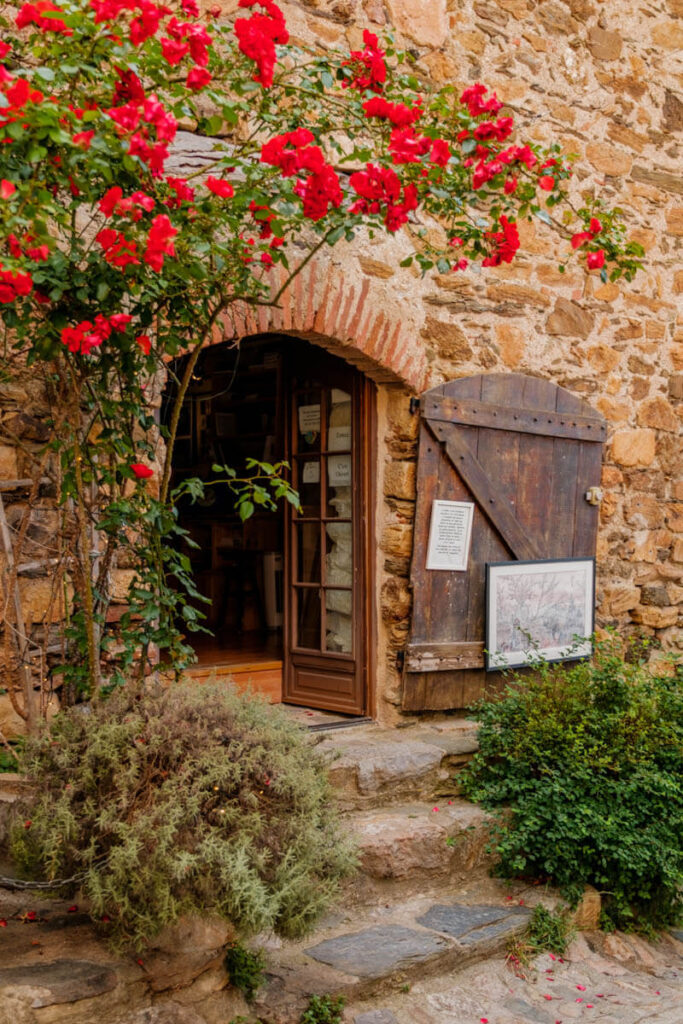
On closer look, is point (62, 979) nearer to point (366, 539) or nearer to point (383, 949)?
point (383, 949)

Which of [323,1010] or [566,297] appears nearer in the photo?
[323,1010]

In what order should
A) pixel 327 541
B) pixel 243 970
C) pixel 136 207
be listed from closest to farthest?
pixel 136 207
pixel 243 970
pixel 327 541

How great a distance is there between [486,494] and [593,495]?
771 millimetres

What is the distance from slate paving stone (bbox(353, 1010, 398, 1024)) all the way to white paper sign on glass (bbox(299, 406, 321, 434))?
274 cm

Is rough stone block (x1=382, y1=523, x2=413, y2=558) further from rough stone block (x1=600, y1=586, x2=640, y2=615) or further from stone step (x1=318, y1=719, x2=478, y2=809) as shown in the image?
rough stone block (x1=600, y1=586, x2=640, y2=615)

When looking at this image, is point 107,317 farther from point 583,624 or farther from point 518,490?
point 583,624

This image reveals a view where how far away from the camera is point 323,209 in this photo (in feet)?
9.13

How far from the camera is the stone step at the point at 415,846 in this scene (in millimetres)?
3615

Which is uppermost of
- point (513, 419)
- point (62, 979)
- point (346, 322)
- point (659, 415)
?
point (346, 322)

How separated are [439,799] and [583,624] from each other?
1.45 meters

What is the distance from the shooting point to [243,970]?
9.12ft

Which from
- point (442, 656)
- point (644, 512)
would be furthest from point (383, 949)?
point (644, 512)

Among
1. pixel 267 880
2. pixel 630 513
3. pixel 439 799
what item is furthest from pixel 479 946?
pixel 630 513

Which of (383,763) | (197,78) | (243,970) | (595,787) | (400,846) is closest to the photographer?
(197,78)
